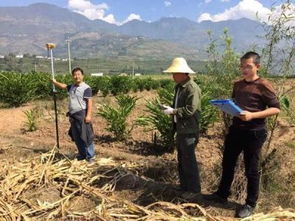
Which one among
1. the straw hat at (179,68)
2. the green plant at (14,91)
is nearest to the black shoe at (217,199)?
the straw hat at (179,68)

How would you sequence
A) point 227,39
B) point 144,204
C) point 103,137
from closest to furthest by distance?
point 144,204
point 227,39
point 103,137

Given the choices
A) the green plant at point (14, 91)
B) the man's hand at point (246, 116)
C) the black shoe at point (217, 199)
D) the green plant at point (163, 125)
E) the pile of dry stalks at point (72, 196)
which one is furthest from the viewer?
the green plant at point (14, 91)

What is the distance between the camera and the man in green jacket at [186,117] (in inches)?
197

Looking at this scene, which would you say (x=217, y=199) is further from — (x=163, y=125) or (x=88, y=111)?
(x=163, y=125)

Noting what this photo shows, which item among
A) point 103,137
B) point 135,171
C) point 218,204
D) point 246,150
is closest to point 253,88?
point 246,150

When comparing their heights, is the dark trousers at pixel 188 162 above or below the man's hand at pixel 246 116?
below

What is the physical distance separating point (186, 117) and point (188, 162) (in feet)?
1.86

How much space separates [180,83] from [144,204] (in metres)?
1.54

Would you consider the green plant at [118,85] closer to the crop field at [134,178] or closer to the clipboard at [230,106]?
the crop field at [134,178]

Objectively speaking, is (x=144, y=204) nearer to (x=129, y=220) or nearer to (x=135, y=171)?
(x=129, y=220)

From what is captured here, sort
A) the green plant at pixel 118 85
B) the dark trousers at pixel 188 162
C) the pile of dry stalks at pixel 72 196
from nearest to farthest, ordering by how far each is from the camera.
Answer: the pile of dry stalks at pixel 72 196 → the dark trousers at pixel 188 162 → the green plant at pixel 118 85

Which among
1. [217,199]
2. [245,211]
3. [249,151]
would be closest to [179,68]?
[249,151]

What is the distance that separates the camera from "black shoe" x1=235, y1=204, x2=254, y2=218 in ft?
14.5

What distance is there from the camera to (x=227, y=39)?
611 centimetres
